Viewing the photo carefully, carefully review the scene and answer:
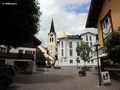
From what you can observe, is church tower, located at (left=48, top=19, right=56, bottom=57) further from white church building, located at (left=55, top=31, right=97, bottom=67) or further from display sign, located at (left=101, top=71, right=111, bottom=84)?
display sign, located at (left=101, top=71, right=111, bottom=84)

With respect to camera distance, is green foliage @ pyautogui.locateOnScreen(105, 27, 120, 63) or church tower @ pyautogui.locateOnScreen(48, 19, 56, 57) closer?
green foliage @ pyautogui.locateOnScreen(105, 27, 120, 63)

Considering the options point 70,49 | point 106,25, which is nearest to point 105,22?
point 106,25

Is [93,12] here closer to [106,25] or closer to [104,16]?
[104,16]

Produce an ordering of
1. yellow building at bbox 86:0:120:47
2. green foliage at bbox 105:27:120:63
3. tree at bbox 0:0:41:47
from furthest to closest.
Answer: yellow building at bbox 86:0:120:47
tree at bbox 0:0:41:47
green foliage at bbox 105:27:120:63

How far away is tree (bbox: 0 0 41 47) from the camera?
12500mm

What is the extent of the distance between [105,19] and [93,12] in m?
2.38

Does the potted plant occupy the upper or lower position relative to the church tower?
lower

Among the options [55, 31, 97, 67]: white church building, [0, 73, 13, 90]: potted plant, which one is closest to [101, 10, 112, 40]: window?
[0, 73, 13, 90]: potted plant

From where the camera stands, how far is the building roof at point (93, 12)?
1669 centimetres

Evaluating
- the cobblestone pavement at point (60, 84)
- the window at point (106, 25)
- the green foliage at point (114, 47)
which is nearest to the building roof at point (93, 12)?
the window at point (106, 25)

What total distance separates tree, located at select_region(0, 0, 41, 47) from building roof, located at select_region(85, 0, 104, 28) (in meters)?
6.56

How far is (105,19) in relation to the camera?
16031 millimetres

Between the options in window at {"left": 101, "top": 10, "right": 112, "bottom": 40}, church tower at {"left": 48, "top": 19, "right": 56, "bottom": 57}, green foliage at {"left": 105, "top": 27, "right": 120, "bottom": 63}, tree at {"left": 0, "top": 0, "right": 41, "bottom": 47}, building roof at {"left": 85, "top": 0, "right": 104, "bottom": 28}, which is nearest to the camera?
green foliage at {"left": 105, "top": 27, "right": 120, "bottom": 63}

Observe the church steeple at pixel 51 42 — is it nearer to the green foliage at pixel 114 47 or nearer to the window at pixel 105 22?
the window at pixel 105 22
